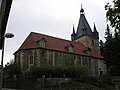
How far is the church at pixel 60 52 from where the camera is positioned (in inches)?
2096

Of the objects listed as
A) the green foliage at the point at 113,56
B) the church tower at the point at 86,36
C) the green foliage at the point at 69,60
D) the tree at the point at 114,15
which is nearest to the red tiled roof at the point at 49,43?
the green foliage at the point at 69,60

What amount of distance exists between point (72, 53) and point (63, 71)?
486 inches

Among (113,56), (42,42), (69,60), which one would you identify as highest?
(42,42)

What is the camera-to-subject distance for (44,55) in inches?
2096

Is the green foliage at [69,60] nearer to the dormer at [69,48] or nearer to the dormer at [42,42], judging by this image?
the dormer at [69,48]

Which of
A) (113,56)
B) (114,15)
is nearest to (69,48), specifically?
(113,56)

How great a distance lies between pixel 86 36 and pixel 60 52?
15.2 metres

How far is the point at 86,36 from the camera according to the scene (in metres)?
69.1

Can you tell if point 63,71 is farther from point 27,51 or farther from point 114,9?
point 114,9

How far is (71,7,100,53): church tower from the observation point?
227 ft

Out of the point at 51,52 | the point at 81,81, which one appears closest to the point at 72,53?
the point at 51,52

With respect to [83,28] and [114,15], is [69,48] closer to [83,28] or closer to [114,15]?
[83,28]

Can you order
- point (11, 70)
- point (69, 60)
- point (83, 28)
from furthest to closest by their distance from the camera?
1. point (83, 28)
2. point (69, 60)
3. point (11, 70)

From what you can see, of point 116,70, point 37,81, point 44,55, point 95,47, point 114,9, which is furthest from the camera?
point 95,47
